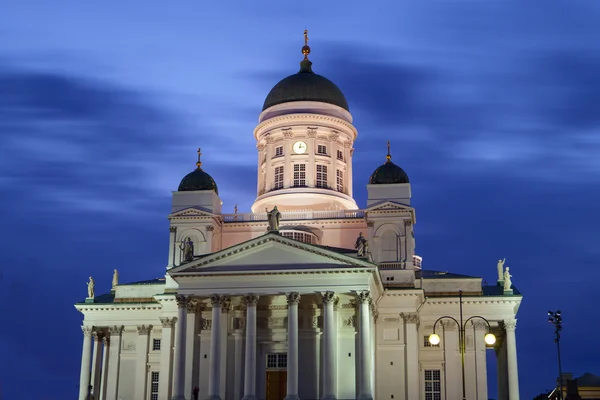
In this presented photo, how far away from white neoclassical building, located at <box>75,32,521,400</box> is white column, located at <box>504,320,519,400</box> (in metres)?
0.09

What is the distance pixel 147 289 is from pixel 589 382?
3676cm

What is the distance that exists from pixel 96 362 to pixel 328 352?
2485cm

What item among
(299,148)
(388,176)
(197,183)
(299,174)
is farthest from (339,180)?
(197,183)

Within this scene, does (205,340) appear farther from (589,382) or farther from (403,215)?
(589,382)

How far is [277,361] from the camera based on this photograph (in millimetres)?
58688

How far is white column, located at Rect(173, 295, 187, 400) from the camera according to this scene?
55.8 m

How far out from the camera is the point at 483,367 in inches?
2564

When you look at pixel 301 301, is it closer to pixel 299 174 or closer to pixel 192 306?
pixel 192 306

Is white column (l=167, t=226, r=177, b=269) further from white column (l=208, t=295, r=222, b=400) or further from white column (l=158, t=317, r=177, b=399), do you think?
white column (l=208, t=295, r=222, b=400)

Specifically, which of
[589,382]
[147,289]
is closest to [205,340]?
[147,289]

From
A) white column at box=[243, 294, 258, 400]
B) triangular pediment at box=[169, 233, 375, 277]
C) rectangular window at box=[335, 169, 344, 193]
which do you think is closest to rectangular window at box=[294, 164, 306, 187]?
rectangular window at box=[335, 169, 344, 193]

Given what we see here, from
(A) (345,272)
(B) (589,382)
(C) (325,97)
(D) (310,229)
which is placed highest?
(C) (325,97)

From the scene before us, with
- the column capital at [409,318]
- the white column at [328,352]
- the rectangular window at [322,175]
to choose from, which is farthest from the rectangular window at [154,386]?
the rectangular window at [322,175]

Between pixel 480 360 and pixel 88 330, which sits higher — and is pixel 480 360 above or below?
below
